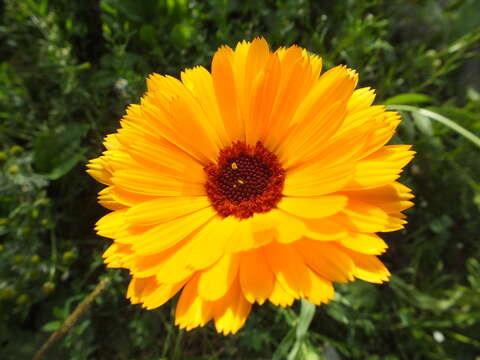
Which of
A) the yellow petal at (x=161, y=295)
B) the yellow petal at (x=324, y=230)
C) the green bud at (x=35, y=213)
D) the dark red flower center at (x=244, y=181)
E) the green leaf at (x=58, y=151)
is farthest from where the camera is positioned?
the green leaf at (x=58, y=151)

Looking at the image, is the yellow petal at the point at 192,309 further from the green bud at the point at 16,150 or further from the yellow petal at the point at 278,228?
the green bud at the point at 16,150

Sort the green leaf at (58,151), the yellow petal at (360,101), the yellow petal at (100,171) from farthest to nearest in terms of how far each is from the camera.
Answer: the green leaf at (58,151) → the yellow petal at (100,171) → the yellow petal at (360,101)

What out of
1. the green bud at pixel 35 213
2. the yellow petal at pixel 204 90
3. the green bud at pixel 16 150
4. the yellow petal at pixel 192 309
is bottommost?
the yellow petal at pixel 192 309

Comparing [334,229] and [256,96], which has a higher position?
[256,96]

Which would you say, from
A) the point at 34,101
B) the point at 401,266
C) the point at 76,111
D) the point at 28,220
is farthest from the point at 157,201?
the point at 401,266

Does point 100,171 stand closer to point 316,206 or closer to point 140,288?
point 140,288

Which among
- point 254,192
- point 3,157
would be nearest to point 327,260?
point 254,192

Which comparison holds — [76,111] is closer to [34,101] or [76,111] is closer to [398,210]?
[34,101]

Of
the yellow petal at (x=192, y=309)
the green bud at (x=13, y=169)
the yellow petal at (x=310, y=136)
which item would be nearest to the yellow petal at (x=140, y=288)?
the yellow petal at (x=192, y=309)
